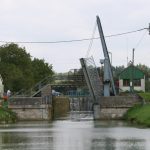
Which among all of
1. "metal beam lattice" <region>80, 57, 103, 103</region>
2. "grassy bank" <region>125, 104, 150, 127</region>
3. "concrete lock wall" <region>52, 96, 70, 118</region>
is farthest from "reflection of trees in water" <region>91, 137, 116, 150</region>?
"concrete lock wall" <region>52, 96, 70, 118</region>

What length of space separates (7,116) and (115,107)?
43.0ft

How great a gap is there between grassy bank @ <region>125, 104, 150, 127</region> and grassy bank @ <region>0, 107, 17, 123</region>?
1222cm

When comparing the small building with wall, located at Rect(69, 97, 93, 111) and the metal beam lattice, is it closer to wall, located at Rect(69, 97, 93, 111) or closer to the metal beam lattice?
wall, located at Rect(69, 97, 93, 111)

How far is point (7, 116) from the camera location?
7475 centimetres

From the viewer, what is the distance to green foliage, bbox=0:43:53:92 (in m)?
124

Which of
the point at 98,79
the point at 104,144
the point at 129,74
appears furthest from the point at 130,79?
the point at 104,144

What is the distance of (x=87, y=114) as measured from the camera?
92688mm

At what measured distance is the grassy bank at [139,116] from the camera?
202 feet

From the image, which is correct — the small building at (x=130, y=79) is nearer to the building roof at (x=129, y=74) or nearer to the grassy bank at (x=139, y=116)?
the building roof at (x=129, y=74)

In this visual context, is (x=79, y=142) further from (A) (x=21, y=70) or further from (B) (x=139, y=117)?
(A) (x=21, y=70)

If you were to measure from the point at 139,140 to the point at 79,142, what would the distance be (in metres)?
3.58

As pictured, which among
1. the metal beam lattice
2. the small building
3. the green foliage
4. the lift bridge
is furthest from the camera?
the green foliage

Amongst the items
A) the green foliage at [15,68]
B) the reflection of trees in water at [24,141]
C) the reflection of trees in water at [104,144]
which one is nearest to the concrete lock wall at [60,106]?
the green foliage at [15,68]

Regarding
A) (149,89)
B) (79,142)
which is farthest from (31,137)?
(149,89)
